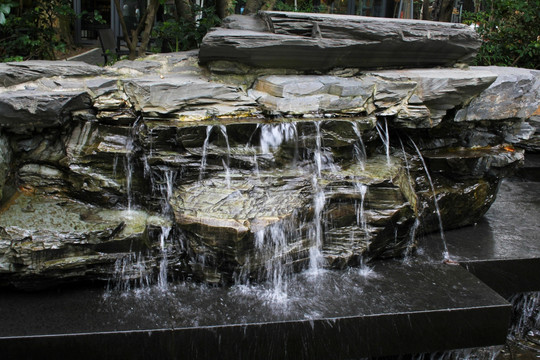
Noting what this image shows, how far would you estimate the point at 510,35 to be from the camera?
8.47 meters

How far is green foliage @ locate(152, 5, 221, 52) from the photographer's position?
700 centimetres

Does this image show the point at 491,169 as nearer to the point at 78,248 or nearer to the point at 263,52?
the point at 263,52

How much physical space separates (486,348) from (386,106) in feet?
7.40

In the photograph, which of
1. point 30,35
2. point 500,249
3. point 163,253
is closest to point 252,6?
point 30,35

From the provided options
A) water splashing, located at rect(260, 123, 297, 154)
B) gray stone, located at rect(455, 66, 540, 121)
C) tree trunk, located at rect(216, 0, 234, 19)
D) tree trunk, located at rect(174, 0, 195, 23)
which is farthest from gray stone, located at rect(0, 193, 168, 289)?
tree trunk, located at rect(216, 0, 234, 19)

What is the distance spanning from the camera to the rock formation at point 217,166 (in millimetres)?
3799

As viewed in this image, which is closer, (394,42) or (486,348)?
(486,348)

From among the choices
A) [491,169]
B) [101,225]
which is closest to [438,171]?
[491,169]

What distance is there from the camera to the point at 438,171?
4973 mm

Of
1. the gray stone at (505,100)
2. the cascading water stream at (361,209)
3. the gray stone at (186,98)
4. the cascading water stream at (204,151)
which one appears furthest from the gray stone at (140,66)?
the gray stone at (505,100)

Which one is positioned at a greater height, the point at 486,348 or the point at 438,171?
the point at 438,171

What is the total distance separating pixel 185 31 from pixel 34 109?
3635 millimetres

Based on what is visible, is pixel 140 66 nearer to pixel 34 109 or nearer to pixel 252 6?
pixel 34 109

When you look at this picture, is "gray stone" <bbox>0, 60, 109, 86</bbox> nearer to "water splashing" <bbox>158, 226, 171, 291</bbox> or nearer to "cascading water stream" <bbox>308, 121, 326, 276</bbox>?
"water splashing" <bbox>158, 226, 171, 291</bbox>
